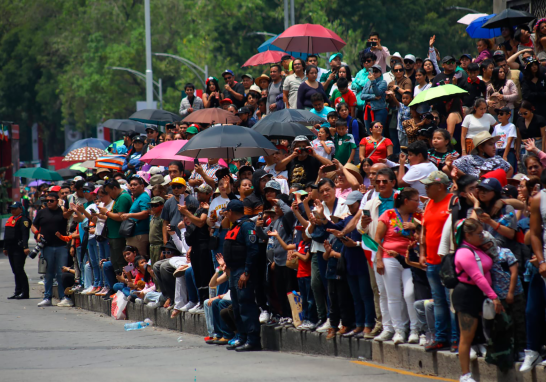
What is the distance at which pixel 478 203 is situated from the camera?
8328 millimetres

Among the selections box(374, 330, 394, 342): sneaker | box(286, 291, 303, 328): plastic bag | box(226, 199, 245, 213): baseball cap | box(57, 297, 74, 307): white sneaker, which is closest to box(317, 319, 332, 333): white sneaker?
box(286, 291, 303, 328): plastic bag

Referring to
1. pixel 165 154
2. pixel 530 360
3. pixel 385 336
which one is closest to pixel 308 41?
pixel 165 154

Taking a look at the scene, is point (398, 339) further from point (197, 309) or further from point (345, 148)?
point (345, 148)

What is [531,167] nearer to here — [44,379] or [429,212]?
[429,212]

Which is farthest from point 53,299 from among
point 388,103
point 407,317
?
point 407,317

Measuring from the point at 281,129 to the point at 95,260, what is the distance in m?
5.57

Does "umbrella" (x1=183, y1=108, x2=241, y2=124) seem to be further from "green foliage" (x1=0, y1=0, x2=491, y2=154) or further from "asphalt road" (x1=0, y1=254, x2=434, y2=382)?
"green foliage" (x1=0, y1=0, x2=491, y2=154)

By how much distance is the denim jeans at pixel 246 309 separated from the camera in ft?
37.3

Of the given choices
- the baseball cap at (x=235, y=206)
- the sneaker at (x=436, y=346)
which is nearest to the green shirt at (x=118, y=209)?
the baseball cap at (x=235, y=206)

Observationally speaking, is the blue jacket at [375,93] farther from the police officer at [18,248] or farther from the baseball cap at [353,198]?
the police officer at [18,248]

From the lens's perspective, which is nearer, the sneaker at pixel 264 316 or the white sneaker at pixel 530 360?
the white sneaker at pixel 530 360

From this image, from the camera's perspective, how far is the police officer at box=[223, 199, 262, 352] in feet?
37.1

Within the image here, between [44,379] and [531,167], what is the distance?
6104mm

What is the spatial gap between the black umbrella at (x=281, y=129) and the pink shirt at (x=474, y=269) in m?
6.40
